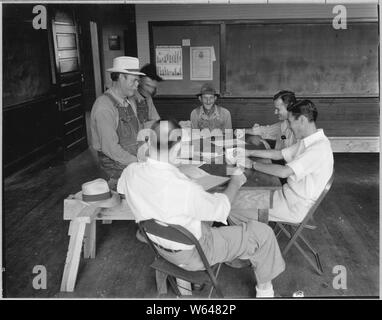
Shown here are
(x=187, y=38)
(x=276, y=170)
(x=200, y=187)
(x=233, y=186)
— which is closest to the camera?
(x=200, y=187)

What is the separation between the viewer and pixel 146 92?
4.58 meters

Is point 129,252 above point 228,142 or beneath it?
beneath

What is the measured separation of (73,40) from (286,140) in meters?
4.10

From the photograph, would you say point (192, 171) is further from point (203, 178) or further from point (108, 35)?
point (108, 35)

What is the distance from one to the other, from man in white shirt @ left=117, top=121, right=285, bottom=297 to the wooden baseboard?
4.54m

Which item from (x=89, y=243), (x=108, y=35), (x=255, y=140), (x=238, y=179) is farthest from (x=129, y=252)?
(x=108, y=35)

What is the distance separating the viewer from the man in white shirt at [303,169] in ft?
9.88

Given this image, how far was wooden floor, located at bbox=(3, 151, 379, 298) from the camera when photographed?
10.3 feet

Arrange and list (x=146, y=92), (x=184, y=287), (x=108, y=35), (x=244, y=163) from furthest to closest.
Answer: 1. (x=108, y=35)
2. (x=146, y=92)
3. (x=244, y=163)
4. (x=184, y=287)

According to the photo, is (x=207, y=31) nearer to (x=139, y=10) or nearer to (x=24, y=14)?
(x=139, y=10)

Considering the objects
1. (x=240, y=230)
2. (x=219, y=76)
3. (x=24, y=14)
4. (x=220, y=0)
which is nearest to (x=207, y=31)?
(x=219, y=76)

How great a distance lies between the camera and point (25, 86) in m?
5.72

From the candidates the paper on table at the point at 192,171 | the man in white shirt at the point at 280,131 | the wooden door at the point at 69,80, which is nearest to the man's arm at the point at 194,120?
the man in white shirt at the point at 280,131

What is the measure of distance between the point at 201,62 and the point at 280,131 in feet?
8.37
